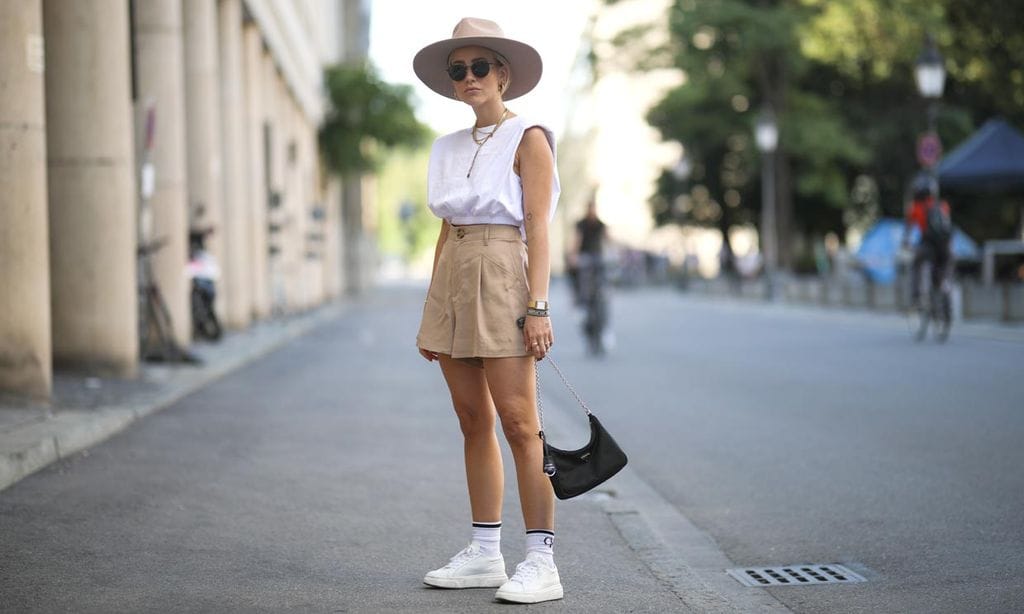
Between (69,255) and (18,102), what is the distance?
2.87 meters

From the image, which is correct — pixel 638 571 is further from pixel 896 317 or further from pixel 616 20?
pixel 616 20

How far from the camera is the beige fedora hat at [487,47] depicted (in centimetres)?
495

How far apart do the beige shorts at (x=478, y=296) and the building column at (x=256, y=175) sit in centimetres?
2093

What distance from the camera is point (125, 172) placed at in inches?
509

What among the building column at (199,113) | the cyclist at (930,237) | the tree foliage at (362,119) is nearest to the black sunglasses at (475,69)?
the cyclist at (930,237)

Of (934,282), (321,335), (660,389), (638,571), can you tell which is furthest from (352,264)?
(638,571)

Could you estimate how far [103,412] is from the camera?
10.3 metres

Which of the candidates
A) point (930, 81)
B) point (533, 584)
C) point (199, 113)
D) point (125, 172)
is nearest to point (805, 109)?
point (930, 81)

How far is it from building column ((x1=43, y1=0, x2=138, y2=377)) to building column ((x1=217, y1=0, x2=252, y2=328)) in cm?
1028

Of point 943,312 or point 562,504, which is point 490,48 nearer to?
point 562,504

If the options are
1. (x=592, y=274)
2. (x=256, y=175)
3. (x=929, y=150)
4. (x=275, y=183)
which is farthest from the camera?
(x=275, y=183)

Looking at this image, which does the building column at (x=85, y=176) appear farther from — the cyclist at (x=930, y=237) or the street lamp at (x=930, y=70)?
the street lamp at (x=930, y=70)

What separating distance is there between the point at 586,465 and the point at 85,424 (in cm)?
533

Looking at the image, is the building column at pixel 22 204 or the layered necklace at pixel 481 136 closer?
the layered necklace at pixel 481 136
